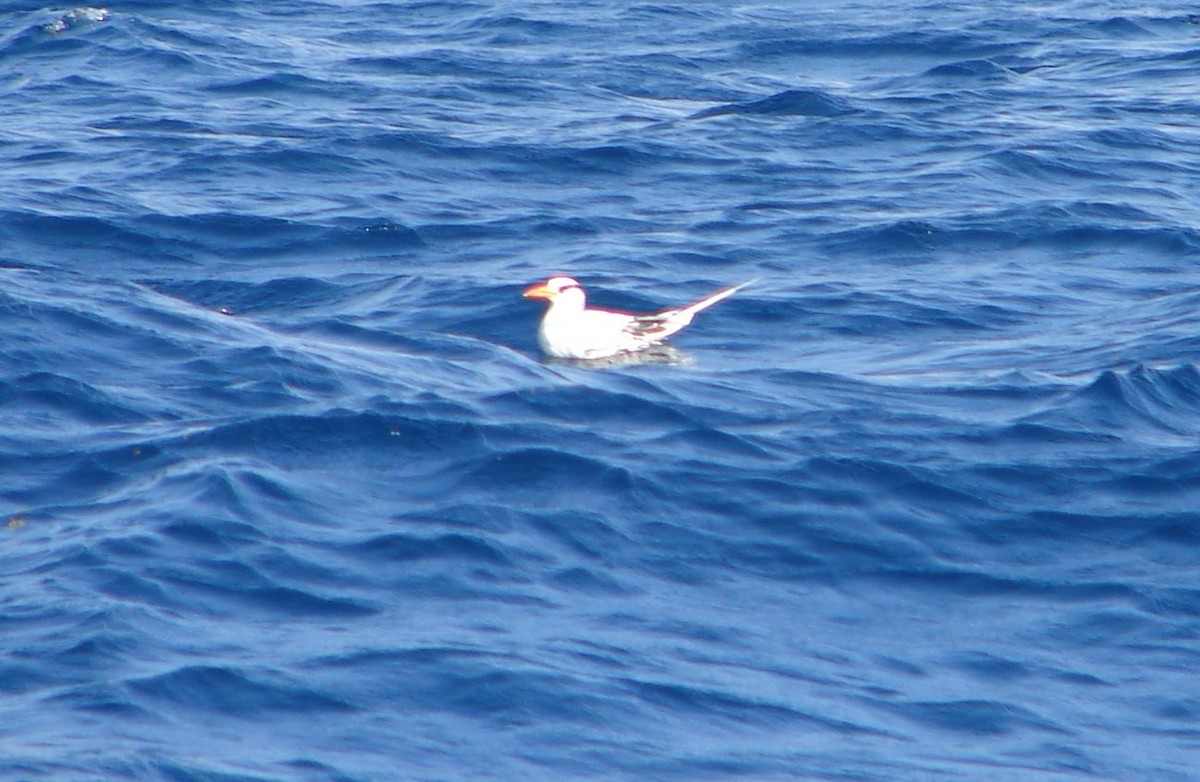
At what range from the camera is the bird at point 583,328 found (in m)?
13.2

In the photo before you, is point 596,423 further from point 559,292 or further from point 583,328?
point 559,292

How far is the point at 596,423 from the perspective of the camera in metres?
11.7

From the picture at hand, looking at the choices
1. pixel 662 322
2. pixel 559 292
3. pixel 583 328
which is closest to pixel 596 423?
pixel 583 328

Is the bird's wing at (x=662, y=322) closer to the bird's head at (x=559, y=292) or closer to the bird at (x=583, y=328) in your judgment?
the bird at (x=583, y=328)

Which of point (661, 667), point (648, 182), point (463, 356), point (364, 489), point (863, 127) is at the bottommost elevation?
point (661, 667)

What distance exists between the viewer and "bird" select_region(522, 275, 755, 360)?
13.2 meters

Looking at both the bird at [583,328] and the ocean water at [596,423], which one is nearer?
the ocean water at [596,423]

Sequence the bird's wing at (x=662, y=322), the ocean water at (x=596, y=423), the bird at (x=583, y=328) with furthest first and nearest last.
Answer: the bird's wing at (x=662, y=322), the bird at (x=583, y=328), the ocean water at (x=596, y=423)

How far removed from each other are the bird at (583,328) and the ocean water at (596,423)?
0.27 meters

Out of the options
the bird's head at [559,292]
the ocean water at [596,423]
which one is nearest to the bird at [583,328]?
the bird's head at [559,292]

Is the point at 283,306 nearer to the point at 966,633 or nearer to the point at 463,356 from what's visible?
the point at 463,356

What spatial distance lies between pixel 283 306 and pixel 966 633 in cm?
679

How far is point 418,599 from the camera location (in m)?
8.96

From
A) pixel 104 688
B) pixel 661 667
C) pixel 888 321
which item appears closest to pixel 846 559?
pixel 661 667
